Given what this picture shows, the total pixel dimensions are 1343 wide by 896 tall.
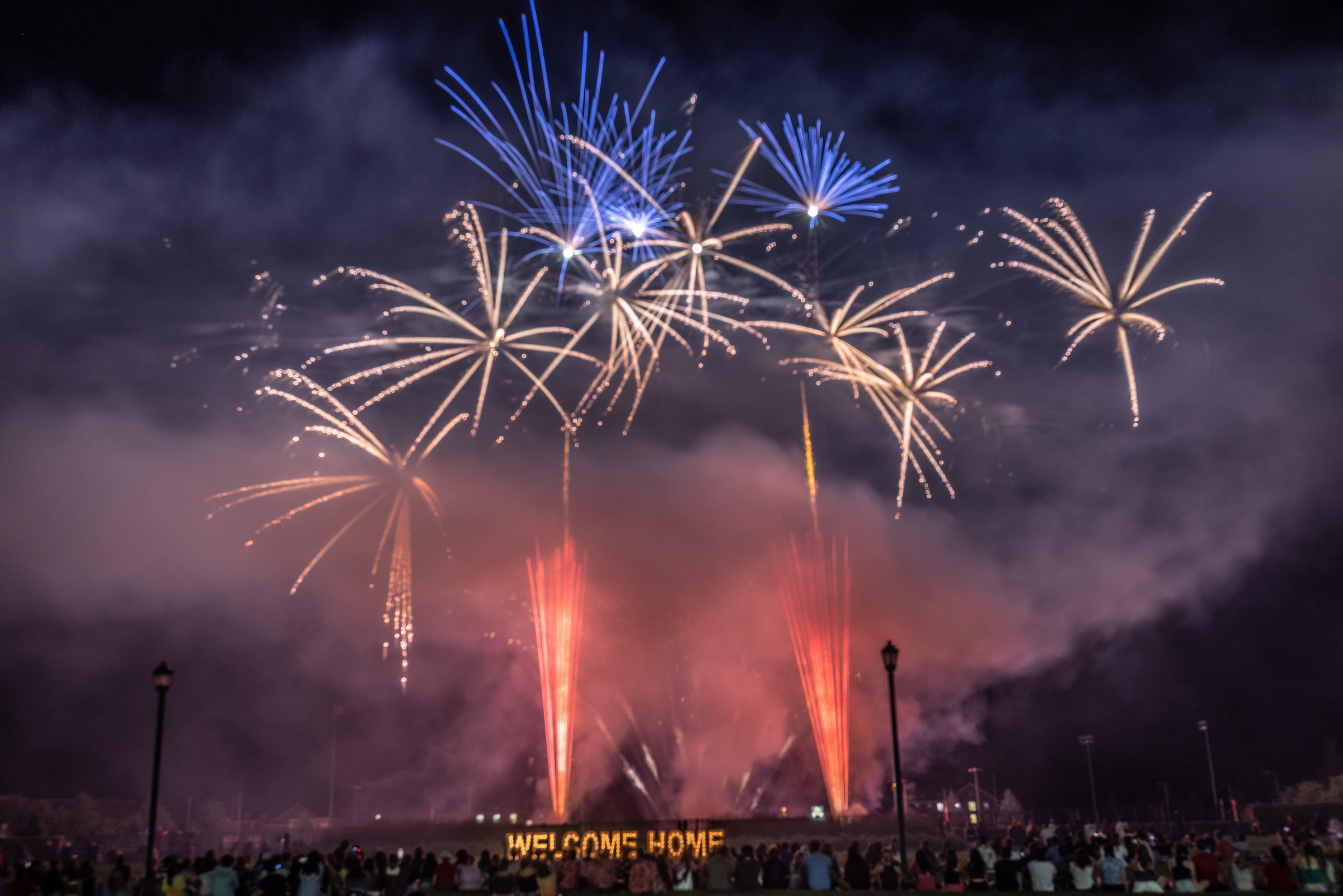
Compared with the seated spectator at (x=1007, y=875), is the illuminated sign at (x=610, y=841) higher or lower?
lower

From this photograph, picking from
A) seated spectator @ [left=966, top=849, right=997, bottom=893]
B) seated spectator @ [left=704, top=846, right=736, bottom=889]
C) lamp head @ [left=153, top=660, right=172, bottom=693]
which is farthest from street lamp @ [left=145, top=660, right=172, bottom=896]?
seated spectator @ [left=966, top=849, right=997, bottom=893]

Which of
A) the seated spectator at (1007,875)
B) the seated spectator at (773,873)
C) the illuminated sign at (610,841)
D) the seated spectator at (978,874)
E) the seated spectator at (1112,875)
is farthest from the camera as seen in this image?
the illuminated sign at (610,841)

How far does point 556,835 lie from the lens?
40.0m

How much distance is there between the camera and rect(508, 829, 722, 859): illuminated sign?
38.6 metres

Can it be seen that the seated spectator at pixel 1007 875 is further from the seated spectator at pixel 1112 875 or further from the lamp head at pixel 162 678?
the lamp head at pixel 162 678

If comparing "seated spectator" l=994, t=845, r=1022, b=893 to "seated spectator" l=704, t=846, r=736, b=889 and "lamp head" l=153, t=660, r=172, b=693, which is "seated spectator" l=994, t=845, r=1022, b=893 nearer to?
"seated spectator" l=704, t=846, r=736, b=889

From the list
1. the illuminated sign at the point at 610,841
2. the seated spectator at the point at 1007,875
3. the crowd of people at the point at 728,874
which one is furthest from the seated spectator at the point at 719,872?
the illuminated sign at the point at 610,841

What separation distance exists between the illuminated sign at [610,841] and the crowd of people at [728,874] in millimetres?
14422

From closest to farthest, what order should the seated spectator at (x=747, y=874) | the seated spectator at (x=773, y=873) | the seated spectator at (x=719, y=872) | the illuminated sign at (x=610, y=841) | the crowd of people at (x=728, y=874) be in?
the crowd of people at (x=728, y=874)
the seated spectator at (x=719, y=872)
the seated spectator at (x=747, y=874)
the seated spectator at (x=773, y=873)
the illuminated sign at (x=610, y=841)

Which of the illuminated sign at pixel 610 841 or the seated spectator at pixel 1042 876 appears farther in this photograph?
the illuminated sign at pixel 610 841

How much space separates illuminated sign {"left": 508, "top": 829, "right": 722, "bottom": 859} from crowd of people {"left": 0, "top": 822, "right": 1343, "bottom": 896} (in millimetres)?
14422

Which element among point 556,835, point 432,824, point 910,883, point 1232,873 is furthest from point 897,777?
point 432,824

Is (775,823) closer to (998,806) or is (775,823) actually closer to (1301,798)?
(1301,798)

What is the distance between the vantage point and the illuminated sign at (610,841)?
3862 cm
